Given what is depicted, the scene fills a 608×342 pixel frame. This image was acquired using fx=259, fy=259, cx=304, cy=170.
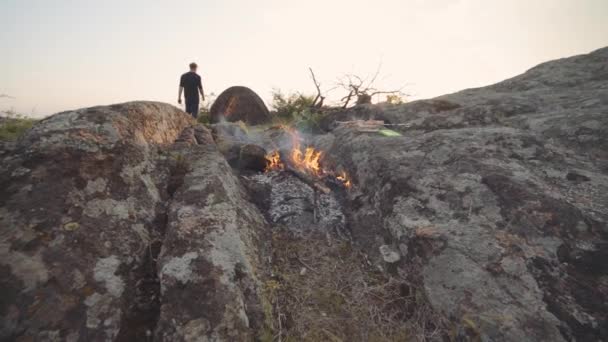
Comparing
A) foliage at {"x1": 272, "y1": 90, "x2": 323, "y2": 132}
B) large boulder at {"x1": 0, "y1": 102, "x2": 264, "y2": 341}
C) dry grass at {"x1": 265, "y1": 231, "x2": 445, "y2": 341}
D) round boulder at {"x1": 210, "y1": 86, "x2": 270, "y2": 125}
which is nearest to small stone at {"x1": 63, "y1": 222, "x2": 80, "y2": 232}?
large boulder at {"x1": 0, "y1": 102, "x2": 264, "y2": 341}

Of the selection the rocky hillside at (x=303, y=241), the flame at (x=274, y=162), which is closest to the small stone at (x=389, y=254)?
the rocky hillside at (x=303, y=241)

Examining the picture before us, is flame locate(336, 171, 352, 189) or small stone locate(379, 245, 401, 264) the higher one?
flame locate(336, 171, 352, 189)

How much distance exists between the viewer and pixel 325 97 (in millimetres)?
7480

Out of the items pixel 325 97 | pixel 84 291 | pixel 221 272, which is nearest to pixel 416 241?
pixel 221 272

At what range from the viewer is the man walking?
755 centimetres

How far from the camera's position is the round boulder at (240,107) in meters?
10.2

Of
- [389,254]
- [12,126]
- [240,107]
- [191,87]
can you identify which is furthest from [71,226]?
[240,107]

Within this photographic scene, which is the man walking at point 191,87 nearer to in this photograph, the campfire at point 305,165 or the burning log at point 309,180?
the campfire at point 305,165

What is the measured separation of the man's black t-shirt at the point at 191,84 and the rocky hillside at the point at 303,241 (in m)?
4.98

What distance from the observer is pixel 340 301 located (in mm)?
1971

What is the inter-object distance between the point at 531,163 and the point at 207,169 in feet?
10.4

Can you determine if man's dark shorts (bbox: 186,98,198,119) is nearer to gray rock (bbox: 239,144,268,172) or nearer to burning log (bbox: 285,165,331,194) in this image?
gray rock (bbox: 239,144,268,172)

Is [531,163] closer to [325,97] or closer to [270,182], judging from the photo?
[270,182]

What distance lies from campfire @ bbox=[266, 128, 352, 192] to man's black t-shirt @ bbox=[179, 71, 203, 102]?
4659mm
